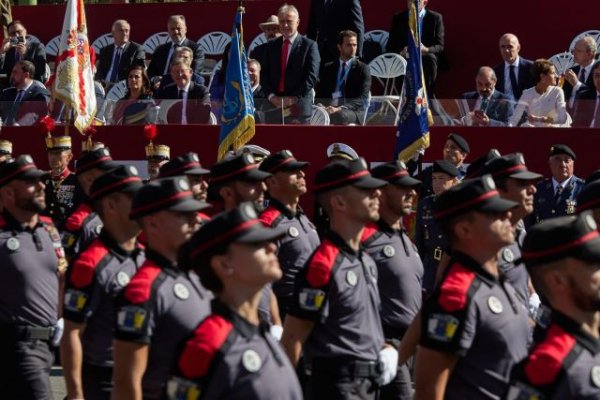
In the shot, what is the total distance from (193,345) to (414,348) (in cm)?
201

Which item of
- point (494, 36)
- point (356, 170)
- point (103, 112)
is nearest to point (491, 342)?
point (356, 170)

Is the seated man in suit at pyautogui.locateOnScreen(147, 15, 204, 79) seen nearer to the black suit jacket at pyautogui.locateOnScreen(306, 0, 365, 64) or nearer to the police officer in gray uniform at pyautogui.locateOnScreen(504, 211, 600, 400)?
the black suit jacket at pyautogui.locateOnScreen(306, 0, 365, 64)

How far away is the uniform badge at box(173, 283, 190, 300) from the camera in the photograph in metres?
6.48

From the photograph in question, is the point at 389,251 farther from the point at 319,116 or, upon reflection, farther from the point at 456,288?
the point at 319,116

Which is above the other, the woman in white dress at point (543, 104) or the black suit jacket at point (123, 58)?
the woman in white dress at point (543, 104)

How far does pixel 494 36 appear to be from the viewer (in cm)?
1827

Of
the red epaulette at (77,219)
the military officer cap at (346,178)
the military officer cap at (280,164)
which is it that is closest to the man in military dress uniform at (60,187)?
the red epaulette at (77,219)

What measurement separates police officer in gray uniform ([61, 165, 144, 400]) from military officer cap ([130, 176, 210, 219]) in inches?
34.2

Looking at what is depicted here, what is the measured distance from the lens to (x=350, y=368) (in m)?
Result: 7.31

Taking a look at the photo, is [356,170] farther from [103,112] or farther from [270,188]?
[103,112]

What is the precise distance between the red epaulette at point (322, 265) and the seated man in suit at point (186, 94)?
359 inches

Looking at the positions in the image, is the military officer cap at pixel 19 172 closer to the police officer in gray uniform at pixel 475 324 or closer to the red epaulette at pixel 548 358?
the police officer in gray uniform at pixel 475 324

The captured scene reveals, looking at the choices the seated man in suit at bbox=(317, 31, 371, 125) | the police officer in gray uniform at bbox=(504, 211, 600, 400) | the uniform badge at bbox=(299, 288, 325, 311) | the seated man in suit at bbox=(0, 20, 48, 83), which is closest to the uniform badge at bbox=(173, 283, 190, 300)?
the uniform badge at bbox=(299, 288, 325, 311)

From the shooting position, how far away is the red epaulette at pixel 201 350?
5188mm
